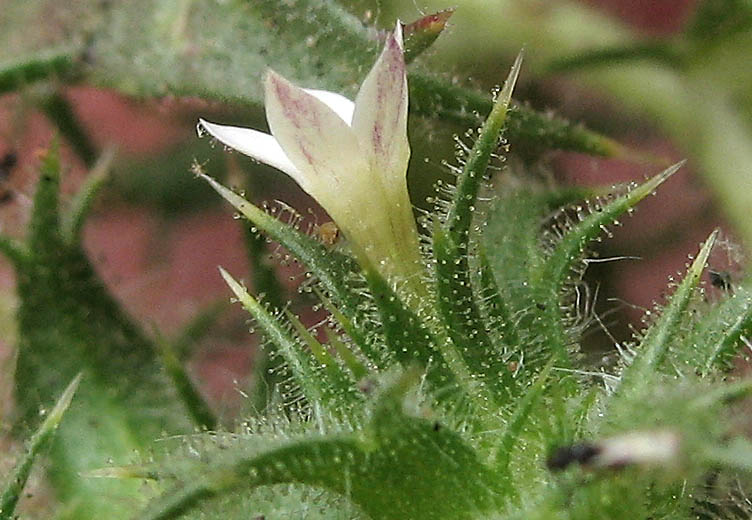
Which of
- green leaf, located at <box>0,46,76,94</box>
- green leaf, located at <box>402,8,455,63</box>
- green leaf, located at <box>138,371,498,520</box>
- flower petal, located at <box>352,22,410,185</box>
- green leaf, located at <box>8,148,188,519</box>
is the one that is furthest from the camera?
green leaf, located at <box>0,46,76,94</box>

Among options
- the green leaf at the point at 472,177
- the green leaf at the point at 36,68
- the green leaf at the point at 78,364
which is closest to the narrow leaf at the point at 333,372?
the green leaf at the point at 472,177

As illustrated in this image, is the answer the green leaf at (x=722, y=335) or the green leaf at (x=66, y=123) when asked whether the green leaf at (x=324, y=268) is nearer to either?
the green leaf at (x=722, y=335)

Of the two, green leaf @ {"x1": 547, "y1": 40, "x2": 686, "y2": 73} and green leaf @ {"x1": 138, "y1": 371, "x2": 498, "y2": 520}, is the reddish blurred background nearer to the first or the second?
green leaf @ {"x1": 547, "y1": 40, "x2": 686, "y2": 73}

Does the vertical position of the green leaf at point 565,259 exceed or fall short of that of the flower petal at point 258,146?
it falls short

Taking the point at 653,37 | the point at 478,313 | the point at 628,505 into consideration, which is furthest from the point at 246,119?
the point at 628,505

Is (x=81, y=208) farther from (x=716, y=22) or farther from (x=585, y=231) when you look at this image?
(x=716, y=22)

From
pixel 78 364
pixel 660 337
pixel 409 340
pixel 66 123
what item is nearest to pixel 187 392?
pixel 78 364

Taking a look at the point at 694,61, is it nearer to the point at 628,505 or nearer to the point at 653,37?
the point at 653,37

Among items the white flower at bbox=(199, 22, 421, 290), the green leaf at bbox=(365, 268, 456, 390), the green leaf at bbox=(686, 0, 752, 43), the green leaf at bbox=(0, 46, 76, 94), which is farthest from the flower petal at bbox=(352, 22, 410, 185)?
the green leaf at bbox=(686, 0, 752, 43)
